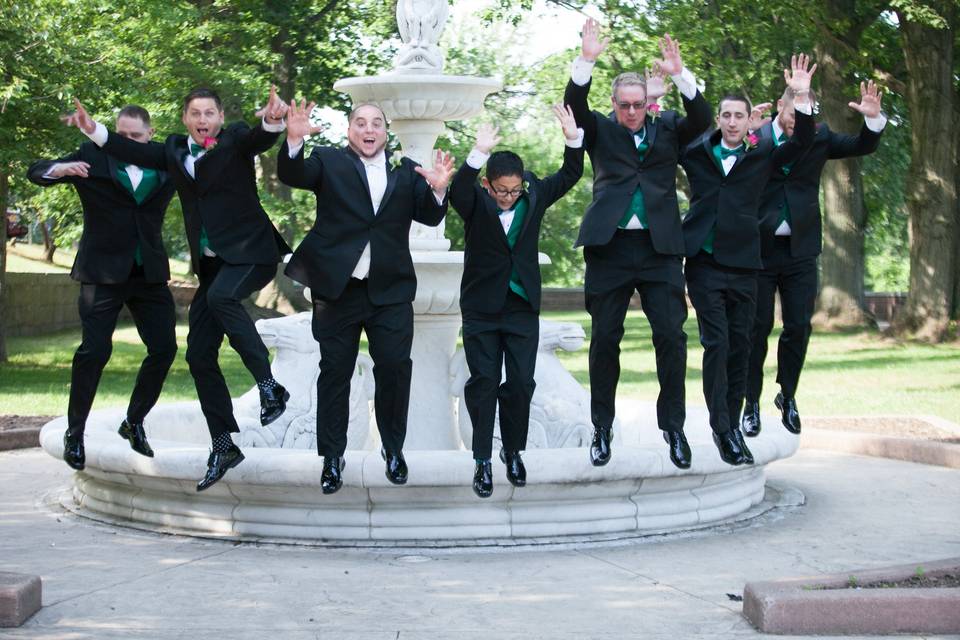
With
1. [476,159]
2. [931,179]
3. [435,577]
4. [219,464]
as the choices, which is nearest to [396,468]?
[435,577]

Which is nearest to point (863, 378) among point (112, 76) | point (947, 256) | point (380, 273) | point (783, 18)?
point (947, 256)

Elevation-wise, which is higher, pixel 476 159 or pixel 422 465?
pixel 476 159

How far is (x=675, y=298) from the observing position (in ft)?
29.3

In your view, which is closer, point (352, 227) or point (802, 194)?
point (352, 227)

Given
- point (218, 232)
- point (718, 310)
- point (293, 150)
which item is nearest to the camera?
point (293, 150)

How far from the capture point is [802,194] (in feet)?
31.3

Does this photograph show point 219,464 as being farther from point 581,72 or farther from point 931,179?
point 931,179

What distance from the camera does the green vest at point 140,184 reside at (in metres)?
9.05

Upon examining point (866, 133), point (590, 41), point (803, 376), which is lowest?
point (803, 376)

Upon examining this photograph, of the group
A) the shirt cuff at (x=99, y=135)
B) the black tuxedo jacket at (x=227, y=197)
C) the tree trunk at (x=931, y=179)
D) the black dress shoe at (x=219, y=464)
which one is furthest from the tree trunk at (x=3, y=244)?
the tree trunk at (x=931, y=179)

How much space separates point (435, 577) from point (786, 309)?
323 centimetres

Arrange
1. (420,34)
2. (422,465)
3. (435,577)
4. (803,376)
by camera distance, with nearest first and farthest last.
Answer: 1. (435,577)
2. (422,465)
3. (420,34)
4. (803,376)

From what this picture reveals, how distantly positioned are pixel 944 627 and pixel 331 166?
4215 mm

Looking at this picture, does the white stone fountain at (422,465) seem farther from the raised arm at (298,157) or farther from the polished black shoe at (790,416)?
the raised arm at (298,157)
